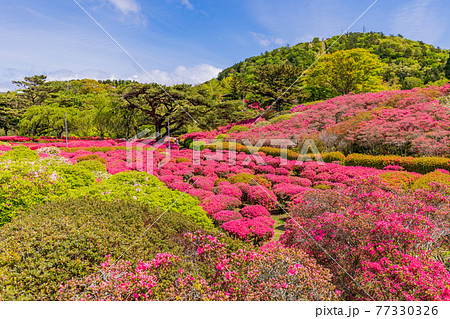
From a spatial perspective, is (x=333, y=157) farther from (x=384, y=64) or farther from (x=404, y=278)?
(x=384, y=64)

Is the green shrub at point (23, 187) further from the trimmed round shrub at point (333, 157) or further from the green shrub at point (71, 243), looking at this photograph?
the trimmed round shrub at point (333, 157)

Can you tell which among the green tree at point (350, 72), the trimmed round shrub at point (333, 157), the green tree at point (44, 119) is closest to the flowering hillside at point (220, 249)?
the trimmed round shrub at point (333, 157)

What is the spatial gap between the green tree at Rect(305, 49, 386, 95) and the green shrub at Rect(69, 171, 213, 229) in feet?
118

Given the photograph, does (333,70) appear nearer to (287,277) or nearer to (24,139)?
(287,277)

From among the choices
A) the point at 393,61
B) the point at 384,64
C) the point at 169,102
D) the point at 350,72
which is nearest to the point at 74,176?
the point at 169,102

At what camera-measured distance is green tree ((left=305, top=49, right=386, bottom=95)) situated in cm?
3491

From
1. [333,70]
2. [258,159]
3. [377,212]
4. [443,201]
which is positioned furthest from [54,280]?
[333,70]

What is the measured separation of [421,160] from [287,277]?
11.5 m

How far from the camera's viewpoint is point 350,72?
118ft

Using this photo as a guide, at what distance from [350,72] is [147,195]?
126ft

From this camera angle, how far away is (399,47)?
210ft

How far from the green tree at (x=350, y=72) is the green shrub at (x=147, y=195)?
35.9m

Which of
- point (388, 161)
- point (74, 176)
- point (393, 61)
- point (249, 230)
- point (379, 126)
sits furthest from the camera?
point (393, 61)

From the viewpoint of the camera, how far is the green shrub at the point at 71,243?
9.04 feet
